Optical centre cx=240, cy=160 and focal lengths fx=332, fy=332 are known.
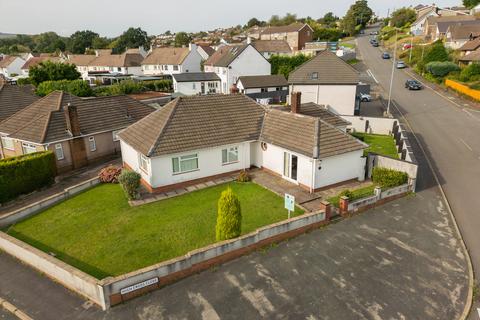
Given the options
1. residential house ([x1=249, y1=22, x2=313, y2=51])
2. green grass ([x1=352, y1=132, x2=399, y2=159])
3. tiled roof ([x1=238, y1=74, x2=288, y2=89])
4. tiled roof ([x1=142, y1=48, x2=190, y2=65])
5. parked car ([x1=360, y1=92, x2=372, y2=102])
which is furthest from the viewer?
residential house ([x1=249, y1=22, x2=313, y2=51])

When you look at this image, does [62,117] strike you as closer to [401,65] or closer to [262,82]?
[262,82]

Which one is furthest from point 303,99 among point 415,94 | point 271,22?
point 271,22

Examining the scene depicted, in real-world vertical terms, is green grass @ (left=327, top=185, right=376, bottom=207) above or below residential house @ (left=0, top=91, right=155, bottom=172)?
below

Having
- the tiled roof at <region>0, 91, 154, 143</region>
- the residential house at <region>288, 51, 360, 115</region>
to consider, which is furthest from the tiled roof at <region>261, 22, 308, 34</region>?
the tiled roof at <region>0, 91, 154, 143</region>

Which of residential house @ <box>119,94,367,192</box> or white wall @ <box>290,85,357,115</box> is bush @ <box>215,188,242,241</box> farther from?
white wall @ <box>290,85,357,115</box>

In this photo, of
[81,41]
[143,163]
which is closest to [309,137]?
[143,163]

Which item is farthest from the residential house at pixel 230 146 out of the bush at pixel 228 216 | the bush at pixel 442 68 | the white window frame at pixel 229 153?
the bush at pixel 442 68

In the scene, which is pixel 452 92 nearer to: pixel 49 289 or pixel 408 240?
pixel 408 240
